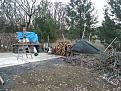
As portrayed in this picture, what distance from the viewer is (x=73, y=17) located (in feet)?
81.0

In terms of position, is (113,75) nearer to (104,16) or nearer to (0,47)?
(0,47)

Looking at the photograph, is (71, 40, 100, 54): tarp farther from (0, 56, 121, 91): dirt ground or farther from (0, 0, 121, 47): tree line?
(0, 0, 121, 47): tree line

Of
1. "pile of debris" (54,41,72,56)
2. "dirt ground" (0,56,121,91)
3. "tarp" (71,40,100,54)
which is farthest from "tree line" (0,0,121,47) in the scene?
"dirt ground" (0,56,121,91)

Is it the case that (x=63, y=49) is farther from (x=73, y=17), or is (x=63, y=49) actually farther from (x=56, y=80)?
(x=73, y=17)

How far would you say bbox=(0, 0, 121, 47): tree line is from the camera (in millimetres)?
22114

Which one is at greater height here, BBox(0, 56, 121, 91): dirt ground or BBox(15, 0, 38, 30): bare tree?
BBox(15, 0, 38, 30): bare tree

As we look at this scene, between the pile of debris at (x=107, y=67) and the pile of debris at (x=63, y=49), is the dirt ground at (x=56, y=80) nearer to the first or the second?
the pile of debris at (x=107, y=67)

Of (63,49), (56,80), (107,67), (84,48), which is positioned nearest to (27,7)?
(63,49)

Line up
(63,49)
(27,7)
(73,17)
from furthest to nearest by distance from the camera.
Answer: (73,17), (27,7), (63,49)

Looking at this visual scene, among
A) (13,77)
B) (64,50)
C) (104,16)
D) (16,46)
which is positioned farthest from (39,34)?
(13,77)

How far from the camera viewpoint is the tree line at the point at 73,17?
22.1m

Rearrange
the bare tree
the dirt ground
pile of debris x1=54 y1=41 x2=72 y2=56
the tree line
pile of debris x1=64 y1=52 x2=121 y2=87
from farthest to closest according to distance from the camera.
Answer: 1. the bare tree
2. the tree line
3. pile of debris x1=54 y1=41 x2=72 y2=56
4. pile of debris x1=64 y1=52 x2=121 y2=87
5. the dirt ground

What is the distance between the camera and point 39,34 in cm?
1823

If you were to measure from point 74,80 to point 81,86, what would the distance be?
60cm
